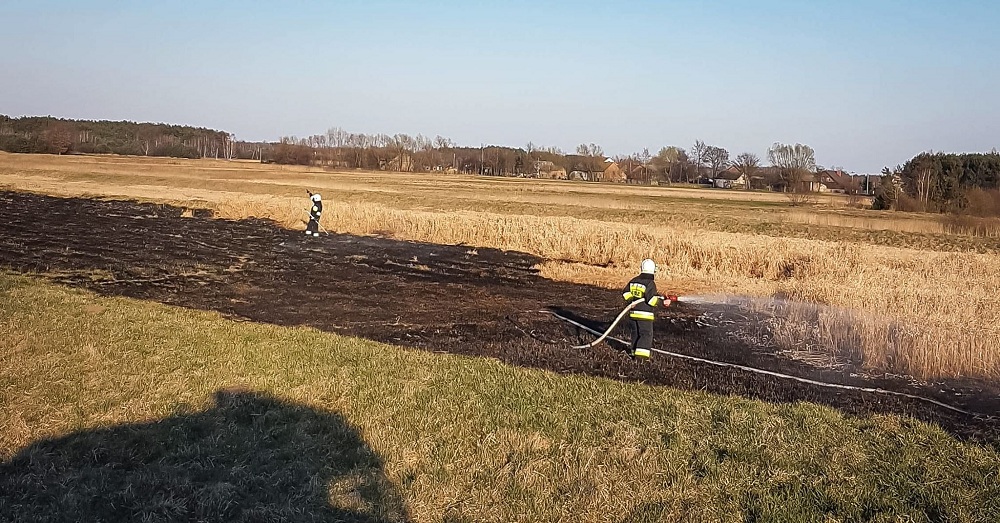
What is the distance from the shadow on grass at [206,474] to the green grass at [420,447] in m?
0.02

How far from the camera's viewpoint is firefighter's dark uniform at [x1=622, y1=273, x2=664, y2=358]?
380 inches

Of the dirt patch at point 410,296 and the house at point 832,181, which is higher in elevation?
the house at point 832,181

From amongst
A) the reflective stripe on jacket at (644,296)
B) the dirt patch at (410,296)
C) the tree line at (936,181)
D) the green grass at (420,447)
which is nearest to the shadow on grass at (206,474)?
the green grass at (420,447)

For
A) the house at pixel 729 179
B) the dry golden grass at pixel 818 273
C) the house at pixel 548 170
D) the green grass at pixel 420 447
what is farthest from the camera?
the house at pixel 548 170

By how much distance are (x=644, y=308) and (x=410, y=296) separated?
249 inches

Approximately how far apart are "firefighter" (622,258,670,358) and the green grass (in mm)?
1549

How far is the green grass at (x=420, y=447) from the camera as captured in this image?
16.7 feet

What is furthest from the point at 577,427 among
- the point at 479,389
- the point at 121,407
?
the point at 121,407

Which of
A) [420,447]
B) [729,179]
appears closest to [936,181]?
[420,447]

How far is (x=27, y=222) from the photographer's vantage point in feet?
84.3

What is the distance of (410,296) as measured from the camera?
14891 millimetres

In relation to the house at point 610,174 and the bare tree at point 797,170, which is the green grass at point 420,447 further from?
the house at point 610,174

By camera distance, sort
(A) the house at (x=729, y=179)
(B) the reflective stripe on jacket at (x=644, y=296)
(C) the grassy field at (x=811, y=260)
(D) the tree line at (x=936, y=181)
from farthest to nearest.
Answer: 1. (A) the house at (x=729, y=179)
2. (D) the tree line at (x=936, y=181)
3. (C) the grassy field at (x=811, y=260)
4. (B) the reflective stripe on jacket at (x=644, y=296)

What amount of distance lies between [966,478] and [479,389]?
169 inches
